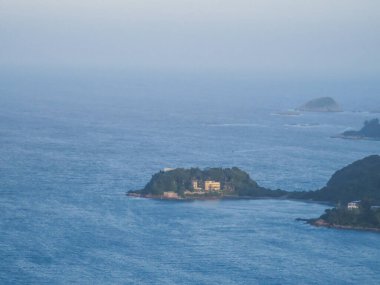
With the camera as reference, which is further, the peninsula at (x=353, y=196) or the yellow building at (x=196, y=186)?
the yellow building at (x=196, y=186)

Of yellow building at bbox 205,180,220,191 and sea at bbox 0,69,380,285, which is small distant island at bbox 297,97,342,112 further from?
yellow building at bbox 205,180,220,191

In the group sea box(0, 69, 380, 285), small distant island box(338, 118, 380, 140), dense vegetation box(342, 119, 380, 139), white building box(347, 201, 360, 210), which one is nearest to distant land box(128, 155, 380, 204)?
sea box(0, 69, 380, 285)

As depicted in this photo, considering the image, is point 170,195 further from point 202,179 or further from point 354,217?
point 354,217

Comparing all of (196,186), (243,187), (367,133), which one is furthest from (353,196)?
(367,133)

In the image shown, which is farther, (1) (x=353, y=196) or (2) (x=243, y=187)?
(2) (x=243, y=187)

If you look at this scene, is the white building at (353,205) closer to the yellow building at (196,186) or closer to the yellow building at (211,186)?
the yellow building at (211,186)

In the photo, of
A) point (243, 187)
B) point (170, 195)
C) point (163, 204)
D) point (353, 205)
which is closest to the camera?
point (353, 205)

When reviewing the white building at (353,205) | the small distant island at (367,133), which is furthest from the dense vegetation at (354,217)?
the small distant island at (367,133)
